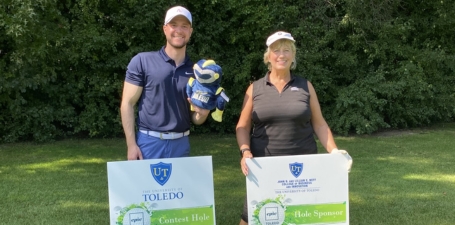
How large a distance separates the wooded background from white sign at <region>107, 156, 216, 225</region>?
213 inches

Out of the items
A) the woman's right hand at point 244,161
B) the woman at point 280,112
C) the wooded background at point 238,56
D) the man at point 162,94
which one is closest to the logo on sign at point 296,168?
the woman at point 280,112

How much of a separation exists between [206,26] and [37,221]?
18.7ft

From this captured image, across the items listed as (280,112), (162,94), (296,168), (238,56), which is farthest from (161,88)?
(238,56)

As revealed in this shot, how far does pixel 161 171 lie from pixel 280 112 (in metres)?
0.84

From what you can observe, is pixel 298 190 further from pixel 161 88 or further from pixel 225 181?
pixel 225 181

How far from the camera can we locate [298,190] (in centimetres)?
285

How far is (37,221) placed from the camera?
4.19 m

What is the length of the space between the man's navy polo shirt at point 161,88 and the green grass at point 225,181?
175 centimetres

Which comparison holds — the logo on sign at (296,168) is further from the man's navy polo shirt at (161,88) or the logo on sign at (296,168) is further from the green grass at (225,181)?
the green grass at (225,181)

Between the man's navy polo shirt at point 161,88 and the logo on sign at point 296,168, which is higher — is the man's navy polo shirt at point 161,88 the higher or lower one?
the higher one

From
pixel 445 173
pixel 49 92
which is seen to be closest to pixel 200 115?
pixel 445 173

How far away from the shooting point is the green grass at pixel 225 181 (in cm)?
440

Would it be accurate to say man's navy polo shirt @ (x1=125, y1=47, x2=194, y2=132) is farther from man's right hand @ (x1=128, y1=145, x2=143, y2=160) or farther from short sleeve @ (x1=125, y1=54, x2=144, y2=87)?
man's right hand @ (x1=128, y1=145, x2=143, y2=160)

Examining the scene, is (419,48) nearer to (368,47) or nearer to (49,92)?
Answer: (368,47)
